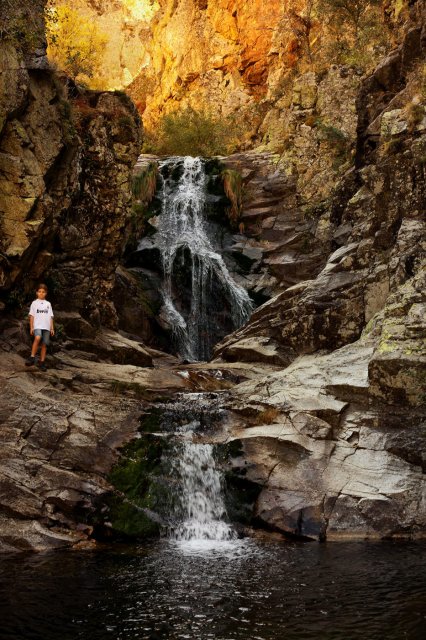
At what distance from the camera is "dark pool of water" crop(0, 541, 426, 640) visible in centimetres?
674

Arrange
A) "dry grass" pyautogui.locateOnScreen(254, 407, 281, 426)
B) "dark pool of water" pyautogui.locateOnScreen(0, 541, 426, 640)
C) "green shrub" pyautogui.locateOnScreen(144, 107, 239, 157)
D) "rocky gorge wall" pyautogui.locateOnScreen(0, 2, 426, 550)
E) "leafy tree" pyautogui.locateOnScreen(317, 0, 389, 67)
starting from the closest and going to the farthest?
"dark pool of water" pyautogui.locateOnScreen(0, 541, 426, 640) → "rocky gorge wall" pyautogui.locateOnScreen(0, 2, 426, 550) → "dry grass" pyautogui.locateOnScreen(254, 407, 281, 426) → "leafy tree" pyautogui.locateOnScreen(317, 0, 389, 67) → "green shrub" pyautogui.locateOnScreen(144, 107, 239, 157)

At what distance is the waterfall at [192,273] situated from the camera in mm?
24328

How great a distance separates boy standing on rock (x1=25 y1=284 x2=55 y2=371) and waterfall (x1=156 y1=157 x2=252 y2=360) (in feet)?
31.7

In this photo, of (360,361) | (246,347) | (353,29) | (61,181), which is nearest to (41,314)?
(61,181)

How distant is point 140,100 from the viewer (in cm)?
4756

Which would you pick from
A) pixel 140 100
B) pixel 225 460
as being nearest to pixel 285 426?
pixel 225 460

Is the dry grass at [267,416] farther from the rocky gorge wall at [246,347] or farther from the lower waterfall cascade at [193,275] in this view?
the lower waterfall cascade at [193,275]

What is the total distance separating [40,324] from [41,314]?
25 cm

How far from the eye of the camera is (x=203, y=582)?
8.45 m

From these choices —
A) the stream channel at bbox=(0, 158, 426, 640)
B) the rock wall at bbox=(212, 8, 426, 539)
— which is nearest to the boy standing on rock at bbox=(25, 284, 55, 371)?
the stream channel at bbox=(0, 158, 426, 640)

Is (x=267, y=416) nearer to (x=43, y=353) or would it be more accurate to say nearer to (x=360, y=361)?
(x=360, y=361)

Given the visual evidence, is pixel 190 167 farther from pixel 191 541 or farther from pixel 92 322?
pixel 191 541

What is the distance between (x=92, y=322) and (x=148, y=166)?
13.4 metres

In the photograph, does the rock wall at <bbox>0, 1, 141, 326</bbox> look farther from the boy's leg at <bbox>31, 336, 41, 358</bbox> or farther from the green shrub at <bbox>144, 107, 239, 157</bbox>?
the green shrub at <bbox>144, 107, 239, 157</bbox>
